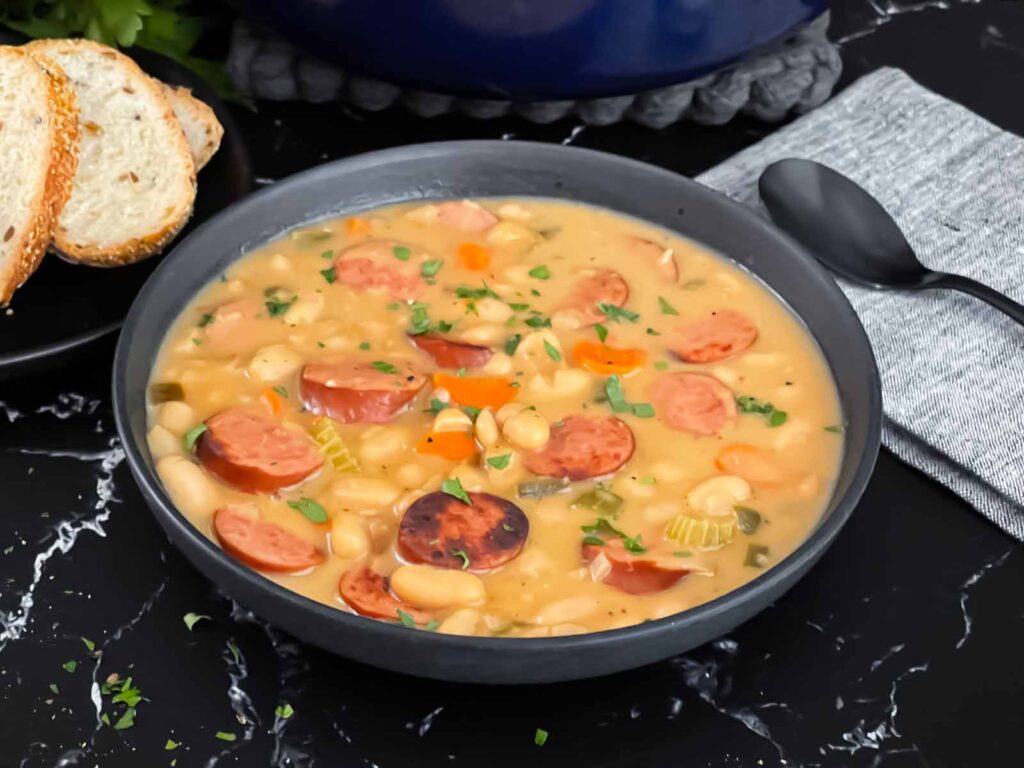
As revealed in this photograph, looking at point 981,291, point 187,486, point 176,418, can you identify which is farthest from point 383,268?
point 981,291

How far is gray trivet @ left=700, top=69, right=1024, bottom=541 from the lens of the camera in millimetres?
2107

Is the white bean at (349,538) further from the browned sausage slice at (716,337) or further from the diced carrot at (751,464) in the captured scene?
the browned sausage slice at (716,337)

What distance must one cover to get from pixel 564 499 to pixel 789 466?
1.12 feet

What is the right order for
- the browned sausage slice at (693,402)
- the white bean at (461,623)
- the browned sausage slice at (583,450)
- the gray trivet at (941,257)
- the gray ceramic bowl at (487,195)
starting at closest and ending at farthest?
the gray ceramic bowl at (487,195)
the white bean at (461,623)
the browned sausage slice at (583,450)
the browned sausage slice at (693,402)
the gray trivet at (941,257)

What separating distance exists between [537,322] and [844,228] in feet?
2.15

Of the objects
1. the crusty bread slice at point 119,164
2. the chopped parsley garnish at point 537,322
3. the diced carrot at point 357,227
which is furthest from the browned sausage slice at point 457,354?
the crusty bread slice at point 119,164

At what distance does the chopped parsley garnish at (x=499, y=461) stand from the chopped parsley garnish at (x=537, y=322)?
13.5 inches

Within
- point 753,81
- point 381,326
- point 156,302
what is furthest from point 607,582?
point 753,81

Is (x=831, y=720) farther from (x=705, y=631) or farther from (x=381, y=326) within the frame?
(x=381, y=326)

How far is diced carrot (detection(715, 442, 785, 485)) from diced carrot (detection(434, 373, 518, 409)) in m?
0.33

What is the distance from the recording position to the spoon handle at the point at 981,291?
223 cm

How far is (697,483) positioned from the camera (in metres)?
1.89

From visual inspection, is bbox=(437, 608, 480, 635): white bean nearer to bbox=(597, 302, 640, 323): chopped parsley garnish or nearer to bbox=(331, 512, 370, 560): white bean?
bbox=(331, 512, 370, 560): white bean

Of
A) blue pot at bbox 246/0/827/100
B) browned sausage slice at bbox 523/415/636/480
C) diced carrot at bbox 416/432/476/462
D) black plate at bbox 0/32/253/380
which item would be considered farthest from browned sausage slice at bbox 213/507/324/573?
blue pot at bbox 246/0/827/100
